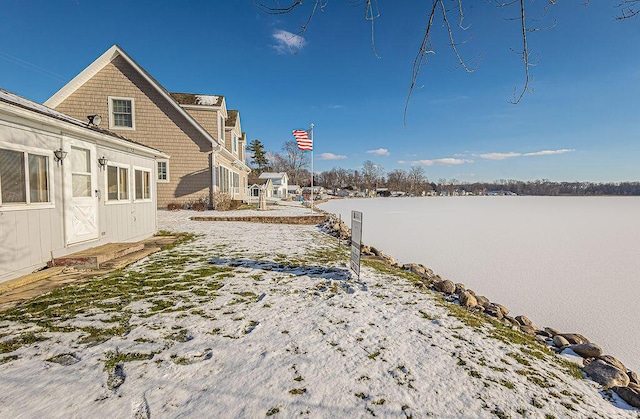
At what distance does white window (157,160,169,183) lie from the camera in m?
15.1

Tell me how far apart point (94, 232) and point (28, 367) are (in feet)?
14.3

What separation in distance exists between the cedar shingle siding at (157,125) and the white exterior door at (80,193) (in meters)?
9.25

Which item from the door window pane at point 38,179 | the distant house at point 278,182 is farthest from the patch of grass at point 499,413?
the distant house at point 278,182

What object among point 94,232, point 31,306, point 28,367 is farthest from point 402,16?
point 94,232

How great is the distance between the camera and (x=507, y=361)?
3088 millimetres

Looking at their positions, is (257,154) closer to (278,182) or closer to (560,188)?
(278,182)

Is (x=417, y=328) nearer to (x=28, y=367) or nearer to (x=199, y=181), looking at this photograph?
(x=28, y=367)

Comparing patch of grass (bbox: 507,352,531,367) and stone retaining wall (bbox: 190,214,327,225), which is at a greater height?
stone retaining wall (bbox: 190,214,327,225)

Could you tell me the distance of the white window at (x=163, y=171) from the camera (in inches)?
594

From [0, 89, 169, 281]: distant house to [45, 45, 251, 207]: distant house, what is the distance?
7.73 m

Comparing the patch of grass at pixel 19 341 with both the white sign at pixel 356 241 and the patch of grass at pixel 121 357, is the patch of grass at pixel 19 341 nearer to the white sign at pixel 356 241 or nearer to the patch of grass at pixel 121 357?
the patch of grass at pixel 121 357

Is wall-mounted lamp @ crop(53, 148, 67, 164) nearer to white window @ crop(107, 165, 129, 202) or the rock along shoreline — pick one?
white window @ crop(107, 165, 129, 202)

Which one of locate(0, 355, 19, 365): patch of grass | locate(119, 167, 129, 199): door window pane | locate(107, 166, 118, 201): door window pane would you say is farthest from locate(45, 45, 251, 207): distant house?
locate(0, 355, 19, 365): patch of grass

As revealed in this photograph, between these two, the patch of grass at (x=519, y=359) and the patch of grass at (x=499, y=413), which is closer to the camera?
the patch of grass at (x=499, y=413)
